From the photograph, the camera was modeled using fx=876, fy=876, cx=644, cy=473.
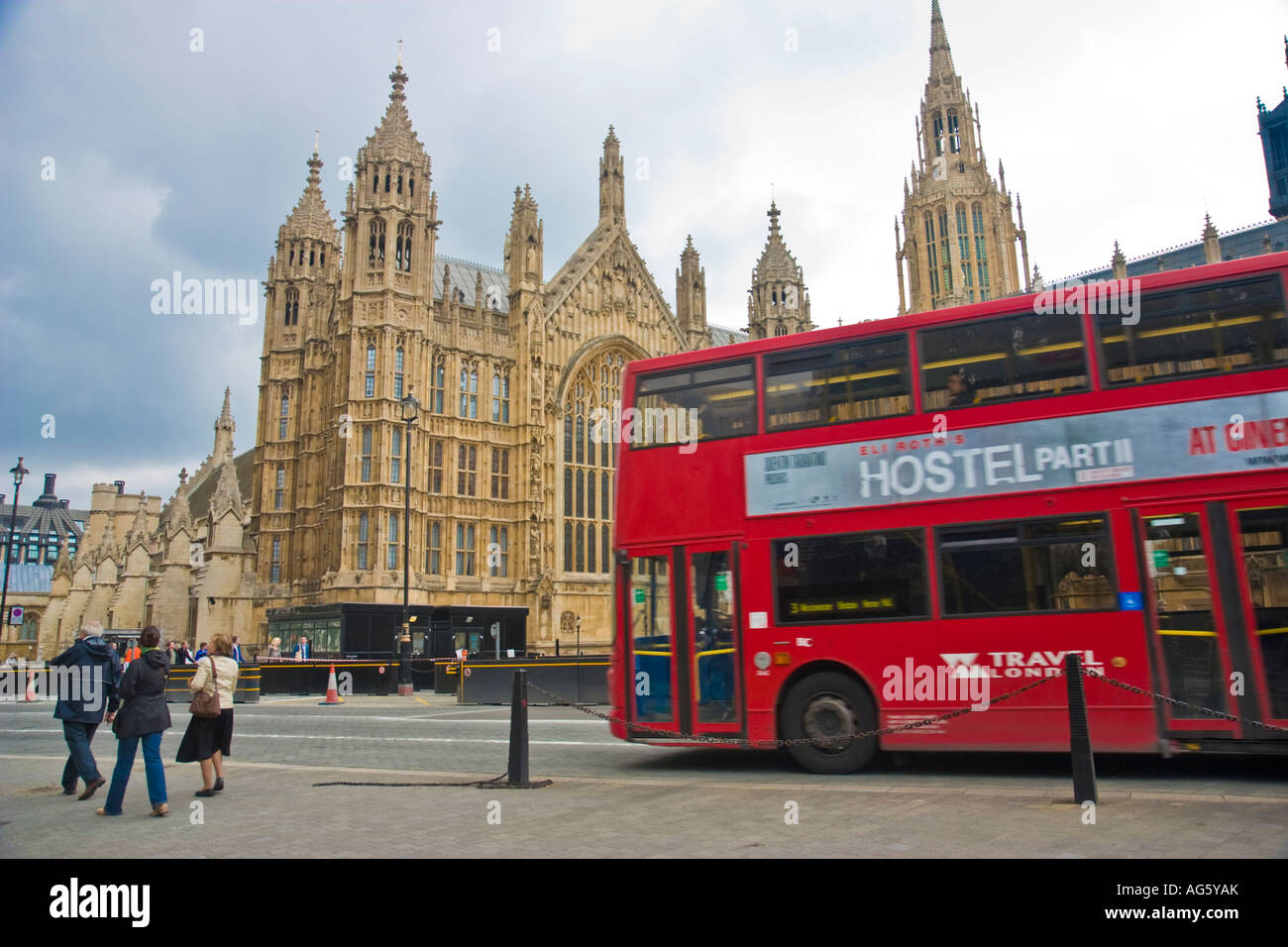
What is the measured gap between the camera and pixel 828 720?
10.0 metres

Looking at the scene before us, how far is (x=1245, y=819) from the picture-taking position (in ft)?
21.7

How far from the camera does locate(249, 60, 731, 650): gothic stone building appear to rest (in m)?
39.9

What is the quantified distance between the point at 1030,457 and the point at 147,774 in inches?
367

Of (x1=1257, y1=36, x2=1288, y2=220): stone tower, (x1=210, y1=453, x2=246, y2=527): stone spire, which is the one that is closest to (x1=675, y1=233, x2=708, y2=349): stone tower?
(x1=210, y1=453, x2=246, y2=527): stone spire

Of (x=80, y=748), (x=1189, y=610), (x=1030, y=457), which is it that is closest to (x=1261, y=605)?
(x=1189, y=610)

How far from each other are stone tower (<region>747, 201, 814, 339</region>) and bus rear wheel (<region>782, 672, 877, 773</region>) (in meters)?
49.2

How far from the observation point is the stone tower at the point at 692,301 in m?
52.1

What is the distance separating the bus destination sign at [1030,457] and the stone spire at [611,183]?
137 ft

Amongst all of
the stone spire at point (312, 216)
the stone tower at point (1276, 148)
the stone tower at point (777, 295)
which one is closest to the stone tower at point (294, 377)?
the stone spire at point (312, 216)

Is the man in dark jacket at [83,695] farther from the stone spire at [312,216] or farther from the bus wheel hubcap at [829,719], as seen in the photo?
the stone spire at [312,216]

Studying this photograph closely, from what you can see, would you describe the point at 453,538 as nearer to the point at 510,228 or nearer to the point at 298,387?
the point at 298,387
